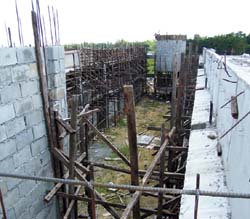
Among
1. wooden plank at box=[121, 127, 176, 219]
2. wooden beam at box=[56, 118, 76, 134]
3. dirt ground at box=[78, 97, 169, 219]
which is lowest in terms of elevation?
dirt ground at box=[78, 97, 169, 219]

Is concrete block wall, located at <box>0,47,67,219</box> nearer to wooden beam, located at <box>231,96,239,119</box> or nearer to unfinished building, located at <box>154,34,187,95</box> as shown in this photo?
wooden beam, located at <box>231,96,239,119</box>

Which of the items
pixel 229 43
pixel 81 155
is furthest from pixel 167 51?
pixel 81 155

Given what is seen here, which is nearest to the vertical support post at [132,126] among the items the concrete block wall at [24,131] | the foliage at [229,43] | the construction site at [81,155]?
the construction site at [81,155]

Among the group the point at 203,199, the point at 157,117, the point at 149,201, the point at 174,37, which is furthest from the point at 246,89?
the point at 174,37

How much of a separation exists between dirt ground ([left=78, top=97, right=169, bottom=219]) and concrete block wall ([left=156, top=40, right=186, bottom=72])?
131 inches

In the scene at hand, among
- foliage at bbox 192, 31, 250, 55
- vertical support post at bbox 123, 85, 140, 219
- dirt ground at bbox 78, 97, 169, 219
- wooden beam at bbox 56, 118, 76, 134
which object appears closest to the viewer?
vertical support post at bbox 123, 85, 140, 219

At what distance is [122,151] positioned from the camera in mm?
11633

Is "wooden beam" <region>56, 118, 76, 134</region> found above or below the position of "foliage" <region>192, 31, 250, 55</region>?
below

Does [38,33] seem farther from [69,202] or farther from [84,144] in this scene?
[69,202]

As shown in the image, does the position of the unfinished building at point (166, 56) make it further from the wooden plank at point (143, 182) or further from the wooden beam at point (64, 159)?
the wooden beam at point (64, 159)

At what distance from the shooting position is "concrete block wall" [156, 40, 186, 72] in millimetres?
21984

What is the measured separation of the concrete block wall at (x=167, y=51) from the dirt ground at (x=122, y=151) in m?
3.33

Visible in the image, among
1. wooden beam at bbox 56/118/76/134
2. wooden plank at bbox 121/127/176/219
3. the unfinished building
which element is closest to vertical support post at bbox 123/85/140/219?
wooden plank at bbox 121/127/176/219

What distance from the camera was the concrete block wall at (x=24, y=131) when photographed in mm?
4152
